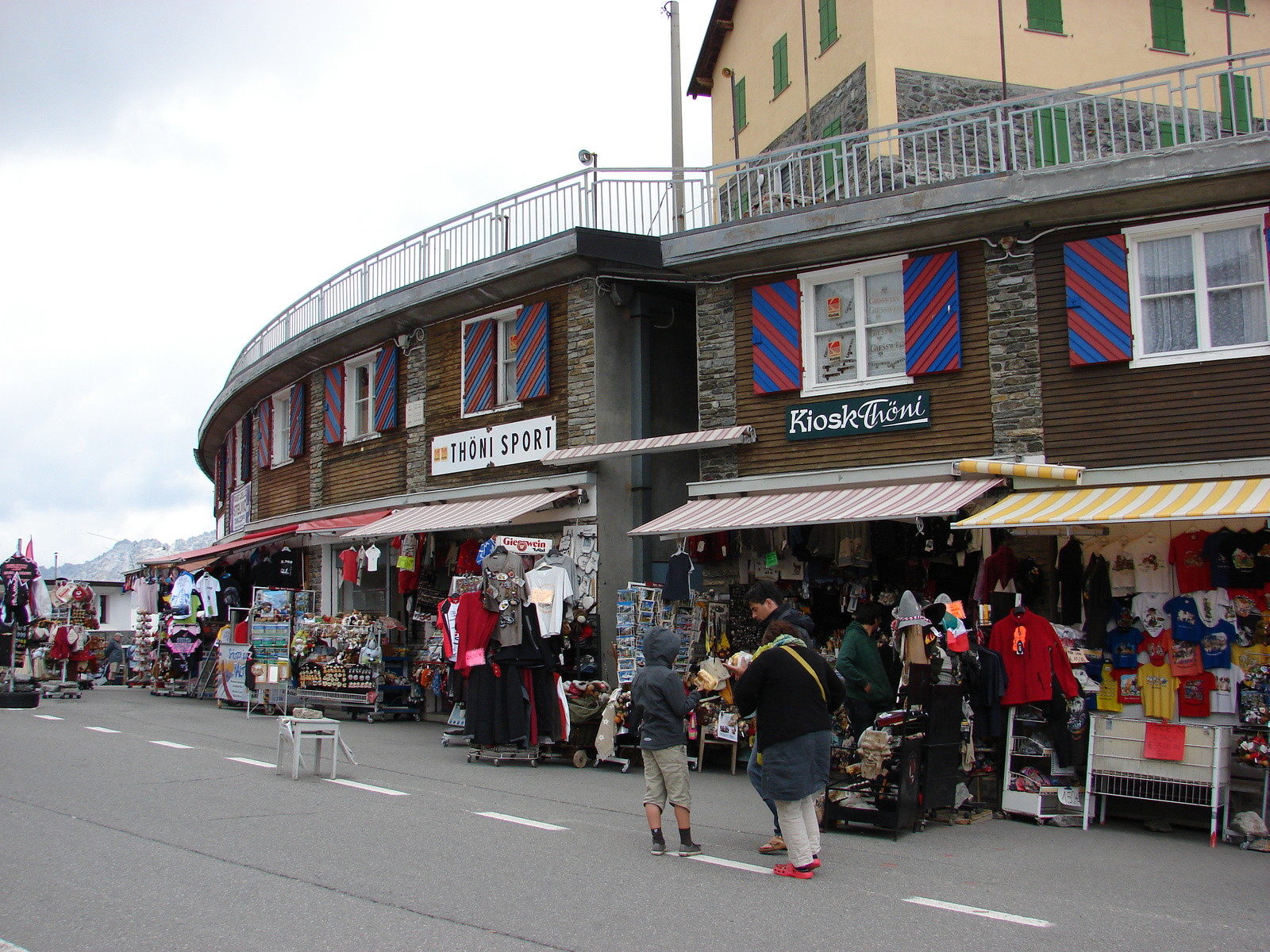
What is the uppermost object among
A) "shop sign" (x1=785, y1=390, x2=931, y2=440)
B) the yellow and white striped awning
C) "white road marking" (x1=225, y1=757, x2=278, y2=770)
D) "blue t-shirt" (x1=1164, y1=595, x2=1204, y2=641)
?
"shop sign" (x1=785, y1=390, x2=931, y2=440)

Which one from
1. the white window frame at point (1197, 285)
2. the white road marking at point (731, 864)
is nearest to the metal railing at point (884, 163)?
the white window frame at point (1197, 285)

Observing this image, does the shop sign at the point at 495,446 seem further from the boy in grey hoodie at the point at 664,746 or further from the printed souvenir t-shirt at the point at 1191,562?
the printed souvenir t-shirt at the point at 1191,562

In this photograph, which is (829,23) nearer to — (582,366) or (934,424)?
(582,366)

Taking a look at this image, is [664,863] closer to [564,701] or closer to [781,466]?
[564,701]

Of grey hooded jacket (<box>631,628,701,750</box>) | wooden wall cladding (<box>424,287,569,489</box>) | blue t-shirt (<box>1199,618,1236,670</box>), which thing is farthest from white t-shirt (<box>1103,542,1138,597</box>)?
wooden wall cladding (<box>424,287,569,489</box>)

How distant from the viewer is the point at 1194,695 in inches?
401

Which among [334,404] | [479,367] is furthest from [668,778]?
[334,404]

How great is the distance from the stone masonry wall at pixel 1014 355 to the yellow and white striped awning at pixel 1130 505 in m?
1.09

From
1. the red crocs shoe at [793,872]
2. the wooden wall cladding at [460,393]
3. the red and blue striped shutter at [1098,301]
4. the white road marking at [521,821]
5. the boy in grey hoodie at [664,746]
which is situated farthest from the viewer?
the wooden wall cladding at [460,393]

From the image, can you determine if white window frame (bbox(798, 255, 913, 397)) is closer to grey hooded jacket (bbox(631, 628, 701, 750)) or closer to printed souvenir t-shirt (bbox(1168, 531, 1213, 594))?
printed souvenir t-shirt (bbox(1168, 531, 1213, 594))

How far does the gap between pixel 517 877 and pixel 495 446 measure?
10771mm

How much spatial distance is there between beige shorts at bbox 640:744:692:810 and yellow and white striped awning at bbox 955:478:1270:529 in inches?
166

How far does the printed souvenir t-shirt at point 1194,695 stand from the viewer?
1014 centimetres

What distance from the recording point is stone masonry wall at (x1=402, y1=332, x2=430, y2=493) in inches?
727
